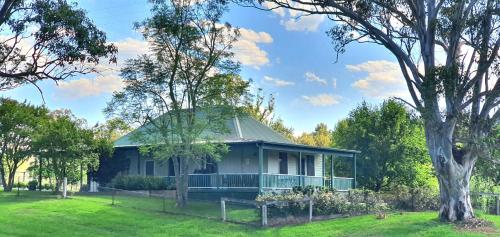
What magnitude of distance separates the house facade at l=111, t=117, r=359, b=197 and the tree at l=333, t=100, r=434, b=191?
1466mm

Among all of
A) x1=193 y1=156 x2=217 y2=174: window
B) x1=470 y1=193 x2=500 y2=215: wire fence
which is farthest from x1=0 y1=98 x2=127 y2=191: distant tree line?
x1=470 y1=193 x2=500 y2=215: wire fence

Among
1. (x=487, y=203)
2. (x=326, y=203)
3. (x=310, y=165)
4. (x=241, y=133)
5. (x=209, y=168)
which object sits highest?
(x=241, y=133)

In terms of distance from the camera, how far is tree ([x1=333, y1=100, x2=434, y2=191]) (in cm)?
3947

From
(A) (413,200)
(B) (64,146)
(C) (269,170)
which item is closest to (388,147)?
(C) (269,170)

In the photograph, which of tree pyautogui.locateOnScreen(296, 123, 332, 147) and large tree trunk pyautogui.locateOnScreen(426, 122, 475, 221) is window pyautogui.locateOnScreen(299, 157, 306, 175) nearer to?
large tree trunk pyautogui.locateOnScreen(426, 122, 475, 221)

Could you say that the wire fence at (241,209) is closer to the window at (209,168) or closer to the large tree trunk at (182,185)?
the large tree trunk at (182,185)

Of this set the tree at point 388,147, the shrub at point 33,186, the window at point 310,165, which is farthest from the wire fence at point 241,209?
the tree at point 388,147

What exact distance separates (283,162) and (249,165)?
3.07 metres

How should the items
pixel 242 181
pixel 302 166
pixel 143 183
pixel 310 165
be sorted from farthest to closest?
pixel 310 165 < pixel 302 166 < pixel 143 183 < pixel 242 181

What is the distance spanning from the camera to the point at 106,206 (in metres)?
27.6

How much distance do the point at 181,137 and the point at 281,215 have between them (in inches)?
271

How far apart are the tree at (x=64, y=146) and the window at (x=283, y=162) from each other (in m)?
11.2

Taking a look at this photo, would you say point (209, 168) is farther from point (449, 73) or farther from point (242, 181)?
point (449, 73)

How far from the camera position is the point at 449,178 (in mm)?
23672
